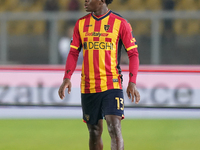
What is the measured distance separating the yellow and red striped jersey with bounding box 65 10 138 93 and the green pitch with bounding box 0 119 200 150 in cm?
150

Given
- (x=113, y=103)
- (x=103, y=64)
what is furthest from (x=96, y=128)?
(x=103, y=64)

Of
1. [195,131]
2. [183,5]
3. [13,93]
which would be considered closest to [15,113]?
[13,93]

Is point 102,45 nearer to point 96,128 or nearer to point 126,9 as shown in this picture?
point 96,128

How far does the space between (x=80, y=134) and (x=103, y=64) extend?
2.55 m

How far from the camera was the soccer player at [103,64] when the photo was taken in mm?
3443

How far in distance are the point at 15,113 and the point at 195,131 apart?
10.8ft

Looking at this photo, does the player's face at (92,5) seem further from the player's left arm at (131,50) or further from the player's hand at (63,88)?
the player's hand at (63,88)

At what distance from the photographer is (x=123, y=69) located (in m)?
7.38

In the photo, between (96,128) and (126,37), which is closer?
(126,37)

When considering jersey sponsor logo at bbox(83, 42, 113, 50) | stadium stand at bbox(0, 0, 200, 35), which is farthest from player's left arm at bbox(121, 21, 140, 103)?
stadium stand at bbox(0, 0, 200, 35)

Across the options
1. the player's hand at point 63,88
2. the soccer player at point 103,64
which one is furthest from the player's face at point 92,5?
the player's hand at point 63,88

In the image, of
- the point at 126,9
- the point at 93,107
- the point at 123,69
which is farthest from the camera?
the point at 126,9

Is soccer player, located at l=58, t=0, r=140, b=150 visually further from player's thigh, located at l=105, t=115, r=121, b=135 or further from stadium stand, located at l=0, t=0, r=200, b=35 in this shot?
stadium stand, located at l=0, t=0, r=200, b=35

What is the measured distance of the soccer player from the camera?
3.44 meters
